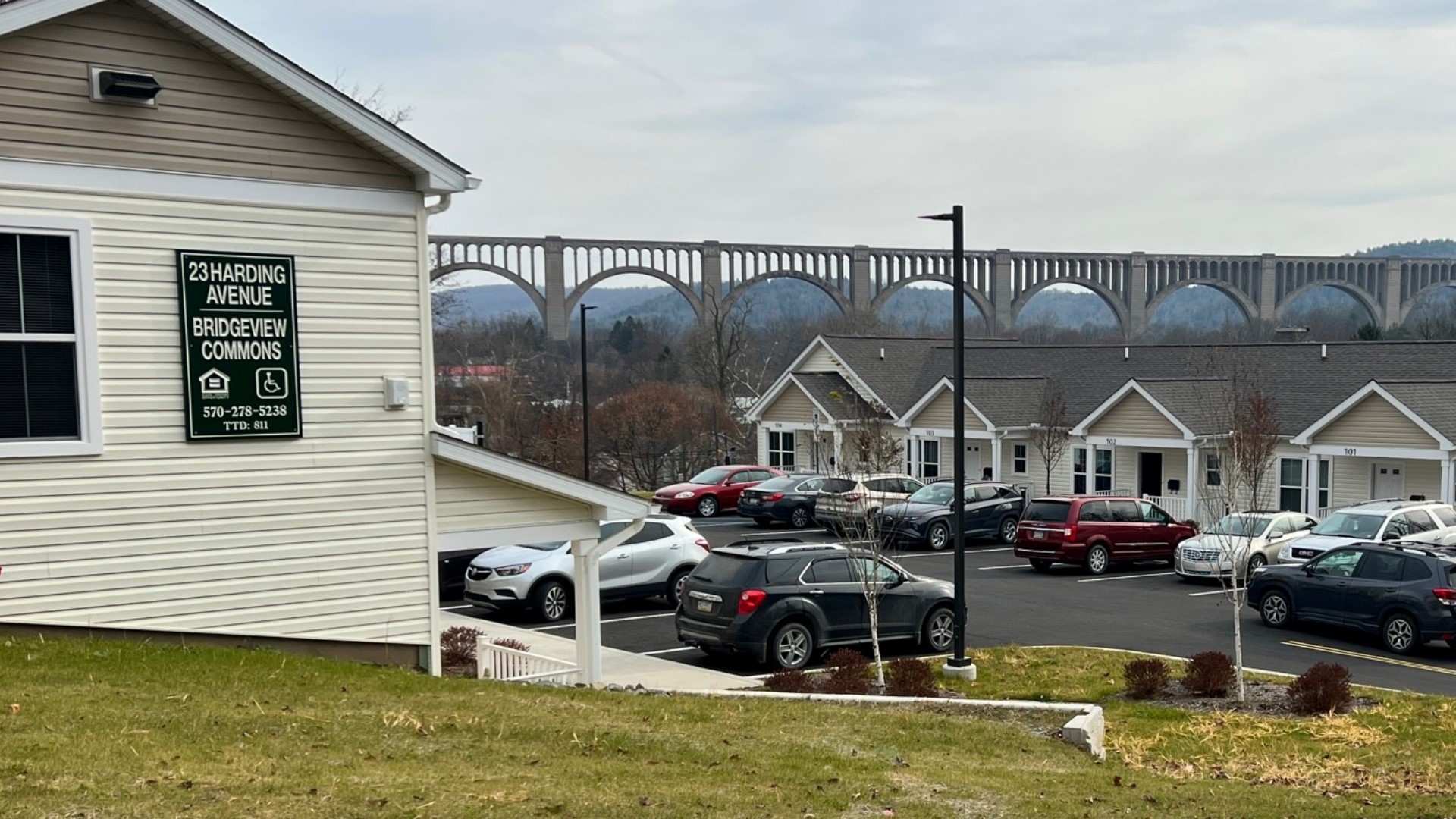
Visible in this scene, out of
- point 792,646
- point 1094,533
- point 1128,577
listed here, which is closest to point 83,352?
point 792,646

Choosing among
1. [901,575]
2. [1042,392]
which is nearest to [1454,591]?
[901,575]

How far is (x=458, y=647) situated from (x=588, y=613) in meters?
3.40

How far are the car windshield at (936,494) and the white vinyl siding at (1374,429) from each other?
8.80m

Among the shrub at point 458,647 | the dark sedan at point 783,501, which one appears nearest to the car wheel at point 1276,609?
the shrub at point 458,647

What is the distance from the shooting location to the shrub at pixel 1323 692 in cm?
1319

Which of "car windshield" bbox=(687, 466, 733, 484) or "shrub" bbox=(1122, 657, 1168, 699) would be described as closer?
"shrub" bbox=(1122, 657, 1168, 699)

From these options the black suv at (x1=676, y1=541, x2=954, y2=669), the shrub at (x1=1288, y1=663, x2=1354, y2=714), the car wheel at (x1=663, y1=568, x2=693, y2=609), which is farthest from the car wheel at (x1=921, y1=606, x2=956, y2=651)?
the shrub at (x1=1288, y1=663, x2=1354, y2=714)

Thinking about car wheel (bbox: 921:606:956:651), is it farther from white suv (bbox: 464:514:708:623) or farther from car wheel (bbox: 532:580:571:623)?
car wheel (bbox: 532:580:571:623)

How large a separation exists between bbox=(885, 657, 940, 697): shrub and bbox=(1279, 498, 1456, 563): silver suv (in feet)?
36.0

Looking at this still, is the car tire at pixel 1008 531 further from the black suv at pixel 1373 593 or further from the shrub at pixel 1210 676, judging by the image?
the shrub at pixel 1210 676

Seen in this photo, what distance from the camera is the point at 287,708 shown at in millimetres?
8617

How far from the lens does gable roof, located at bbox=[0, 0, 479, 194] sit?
385 inches

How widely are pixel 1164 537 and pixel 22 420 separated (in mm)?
22248

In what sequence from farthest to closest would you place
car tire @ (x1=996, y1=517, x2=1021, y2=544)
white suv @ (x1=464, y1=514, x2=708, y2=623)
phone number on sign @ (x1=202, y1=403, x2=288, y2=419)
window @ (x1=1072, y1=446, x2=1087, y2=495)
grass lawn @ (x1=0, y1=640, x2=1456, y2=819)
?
window @ (x1=1072, y1=446, x2=1087, y2=495) → car tire @ (x1=996, y1=517, x2=1021, y2=544) → white suv @ (x1=464, y1=514, x2=708, y2=623) → phone number on sign @ (x1=202, y1=403, x2=288, y2=419) → grass lawn @ (x1=0, y1=640, x2=1456, y2=819)
